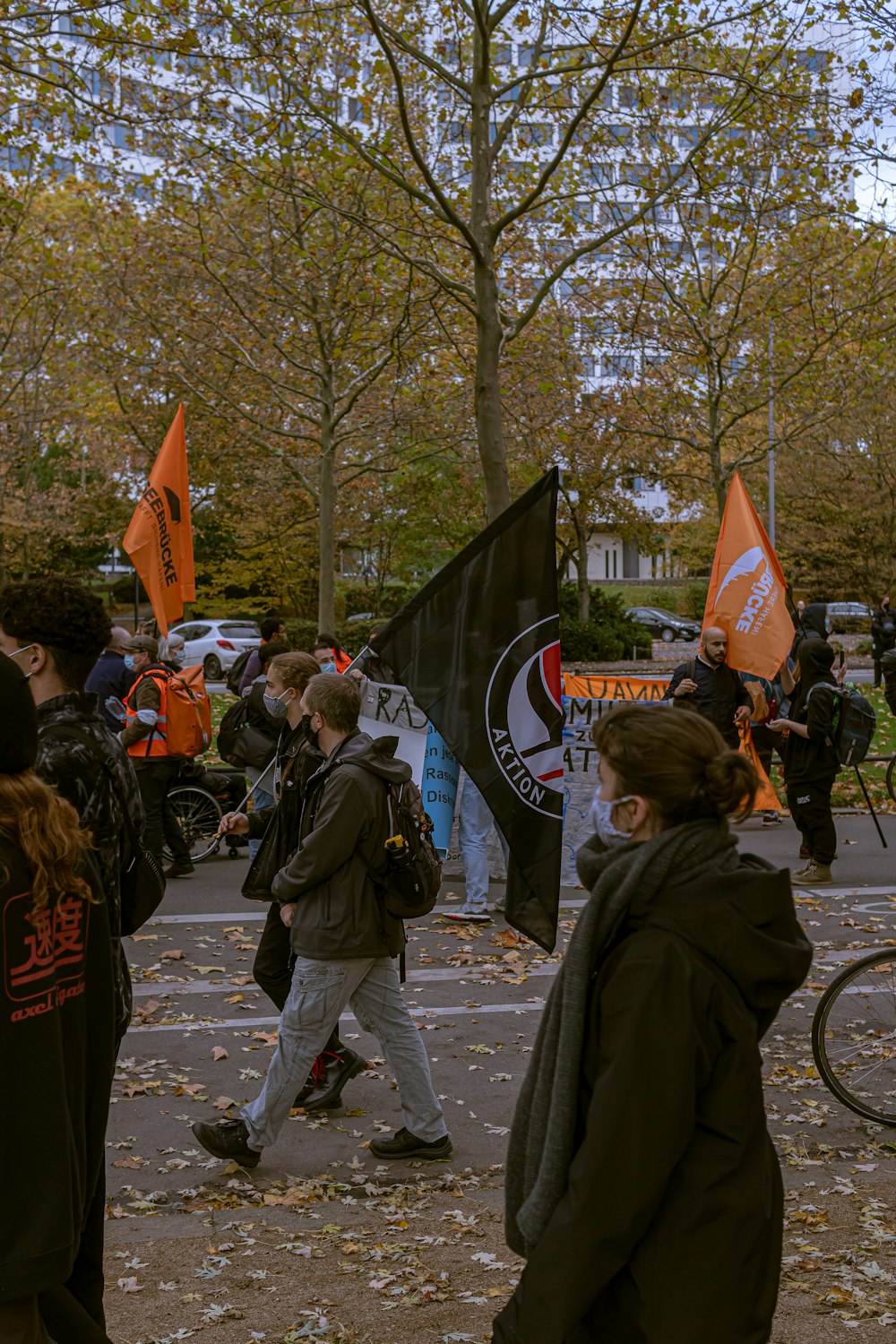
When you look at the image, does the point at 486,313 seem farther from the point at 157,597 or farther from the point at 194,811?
the point at 194,811

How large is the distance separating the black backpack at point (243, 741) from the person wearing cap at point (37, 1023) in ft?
24.1

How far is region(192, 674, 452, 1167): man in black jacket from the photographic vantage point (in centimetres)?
495

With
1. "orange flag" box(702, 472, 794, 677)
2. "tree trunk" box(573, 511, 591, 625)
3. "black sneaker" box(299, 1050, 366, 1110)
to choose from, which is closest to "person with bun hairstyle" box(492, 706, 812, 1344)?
"black sneaker" box(299, 1050, 366, 1110)

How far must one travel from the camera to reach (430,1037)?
6.83 m

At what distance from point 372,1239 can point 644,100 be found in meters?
13.6

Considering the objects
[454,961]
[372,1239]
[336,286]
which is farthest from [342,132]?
[372,1239]

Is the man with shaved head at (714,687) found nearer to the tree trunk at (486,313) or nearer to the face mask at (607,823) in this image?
Result: the tree trunk at (486,313)

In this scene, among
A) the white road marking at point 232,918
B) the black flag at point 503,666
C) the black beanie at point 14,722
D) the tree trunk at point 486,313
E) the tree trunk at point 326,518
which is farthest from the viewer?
the tree trunk at point 326,518

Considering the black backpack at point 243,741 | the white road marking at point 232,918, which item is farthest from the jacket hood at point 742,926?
the black backpack at point 243,741

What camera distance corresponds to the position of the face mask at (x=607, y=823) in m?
2.42

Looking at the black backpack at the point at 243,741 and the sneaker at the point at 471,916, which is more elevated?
Result: the black backpack at the point at 243,741

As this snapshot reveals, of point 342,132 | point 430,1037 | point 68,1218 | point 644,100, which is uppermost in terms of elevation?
point 644,100

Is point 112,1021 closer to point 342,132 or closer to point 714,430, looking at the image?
point 342,132

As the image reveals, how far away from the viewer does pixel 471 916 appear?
934 cm
